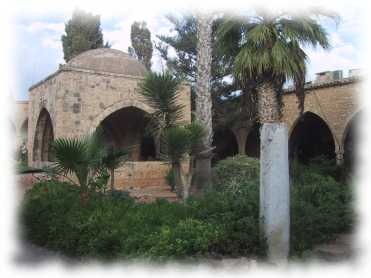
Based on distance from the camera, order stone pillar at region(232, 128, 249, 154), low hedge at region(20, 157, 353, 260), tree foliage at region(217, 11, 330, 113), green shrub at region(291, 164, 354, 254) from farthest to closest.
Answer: stone pillar at region(232, 128, 249, 154)
tree foliage at region(217, 11, 330, 113)
green shrub at region(291, 164, 354, 254)
low hedge at region(20, 157, 353, 260)

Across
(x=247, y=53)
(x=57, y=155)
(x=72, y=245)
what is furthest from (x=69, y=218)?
(x=247, y=53)

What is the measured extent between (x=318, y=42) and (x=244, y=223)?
522 cm

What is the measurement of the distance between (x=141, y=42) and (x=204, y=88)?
1487 centimetres

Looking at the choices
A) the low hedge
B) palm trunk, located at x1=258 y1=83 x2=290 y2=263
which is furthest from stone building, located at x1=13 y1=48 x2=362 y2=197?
palm trunk, located at x1=258 y1=83 x2=290 y2=263

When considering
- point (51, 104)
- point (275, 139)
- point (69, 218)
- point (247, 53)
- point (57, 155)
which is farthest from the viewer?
point (51, 104)

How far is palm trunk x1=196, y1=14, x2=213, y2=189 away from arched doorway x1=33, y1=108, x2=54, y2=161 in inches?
316

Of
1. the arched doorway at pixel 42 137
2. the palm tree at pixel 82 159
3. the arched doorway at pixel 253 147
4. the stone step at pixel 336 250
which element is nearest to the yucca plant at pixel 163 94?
the palm tree at pixel 82 159

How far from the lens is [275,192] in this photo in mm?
4535

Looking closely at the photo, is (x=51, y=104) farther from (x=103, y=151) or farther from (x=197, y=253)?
(x=197, y=253)

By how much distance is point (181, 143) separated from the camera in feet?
22.8

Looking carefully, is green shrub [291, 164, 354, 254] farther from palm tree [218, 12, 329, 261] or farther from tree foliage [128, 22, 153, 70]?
tree foliage [128, 22, 153, 70]

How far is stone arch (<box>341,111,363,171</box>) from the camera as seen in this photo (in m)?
15.6

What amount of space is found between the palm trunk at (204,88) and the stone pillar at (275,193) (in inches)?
171

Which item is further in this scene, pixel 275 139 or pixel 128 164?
pixel 128 164
